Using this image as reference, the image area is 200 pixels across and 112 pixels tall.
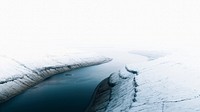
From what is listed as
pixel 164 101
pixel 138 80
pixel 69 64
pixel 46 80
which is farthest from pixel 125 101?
pixel 69 64

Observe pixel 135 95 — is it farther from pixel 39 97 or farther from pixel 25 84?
pixel 25 84

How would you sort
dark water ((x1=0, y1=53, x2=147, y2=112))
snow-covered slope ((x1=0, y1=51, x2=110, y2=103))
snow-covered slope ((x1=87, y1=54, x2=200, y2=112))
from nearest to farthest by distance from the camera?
snow-covered slope ((x1=87, y1=54, x2=200, y2=112)) < dark water ((x1=0, y1=53, x2=147, y2=112)) < snow-covered slope ((x1=0, y1=51, x2=110, y2=103))

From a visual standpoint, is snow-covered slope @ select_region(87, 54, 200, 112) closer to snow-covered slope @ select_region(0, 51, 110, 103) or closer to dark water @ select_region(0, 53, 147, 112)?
dark water @ select_region(0, 53, 147, 112)

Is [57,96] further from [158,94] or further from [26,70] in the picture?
[158,94]

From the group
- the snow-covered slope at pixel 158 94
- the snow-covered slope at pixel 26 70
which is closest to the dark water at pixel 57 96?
the snow-covered slope at pixel 26 70

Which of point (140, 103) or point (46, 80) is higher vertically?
point (140, 103)

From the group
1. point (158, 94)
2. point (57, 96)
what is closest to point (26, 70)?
point (57, 96)

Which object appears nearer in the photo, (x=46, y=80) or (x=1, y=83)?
(x=1, y=83)

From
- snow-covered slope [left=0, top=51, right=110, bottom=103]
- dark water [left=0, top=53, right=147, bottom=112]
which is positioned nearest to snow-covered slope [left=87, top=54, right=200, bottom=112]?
dark water [left=0, top=53, right=147, bottom=112]
